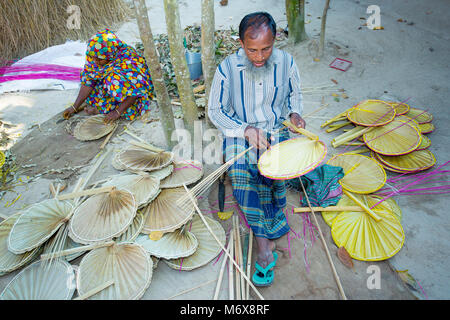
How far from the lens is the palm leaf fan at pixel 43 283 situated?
4.78 feet

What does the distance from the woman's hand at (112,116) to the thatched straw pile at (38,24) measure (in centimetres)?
312

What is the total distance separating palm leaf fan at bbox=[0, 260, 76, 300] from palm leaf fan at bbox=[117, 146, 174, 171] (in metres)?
0.80

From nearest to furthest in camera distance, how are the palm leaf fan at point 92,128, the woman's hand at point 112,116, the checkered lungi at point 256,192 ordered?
the checkered lungi at point 256,192
the palm leaf fan at point 92,128
the woman's hand at point 112,116

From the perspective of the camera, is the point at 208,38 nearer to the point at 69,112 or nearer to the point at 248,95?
the point at 248,95

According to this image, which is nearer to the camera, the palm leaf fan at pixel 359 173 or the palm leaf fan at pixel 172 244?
the palm leaf fan at pixel 172 244

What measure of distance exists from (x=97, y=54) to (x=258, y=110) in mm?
1997

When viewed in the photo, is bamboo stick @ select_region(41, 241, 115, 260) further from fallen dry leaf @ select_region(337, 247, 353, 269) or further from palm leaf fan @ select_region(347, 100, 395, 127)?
palm leaf fan @ select_region(347, 100, 395, 127)

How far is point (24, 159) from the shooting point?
267 cm

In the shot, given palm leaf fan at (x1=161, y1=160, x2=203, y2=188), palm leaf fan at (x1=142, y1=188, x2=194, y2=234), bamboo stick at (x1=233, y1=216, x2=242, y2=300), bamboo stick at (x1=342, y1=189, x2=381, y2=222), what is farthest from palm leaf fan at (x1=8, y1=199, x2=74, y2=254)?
bamboo stick at (x1=342, y1=189, x2=381, y2=222)

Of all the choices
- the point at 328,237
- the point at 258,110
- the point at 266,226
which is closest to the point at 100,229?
the point at 266,226

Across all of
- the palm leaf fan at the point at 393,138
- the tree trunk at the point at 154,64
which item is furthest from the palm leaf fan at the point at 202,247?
the palm leaf fan at the point at 393,138

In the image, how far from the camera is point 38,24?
468 cm

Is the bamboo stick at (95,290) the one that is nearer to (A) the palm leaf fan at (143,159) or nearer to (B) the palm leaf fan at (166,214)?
(B) the palm leaf fan at (166,214)
